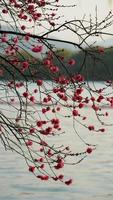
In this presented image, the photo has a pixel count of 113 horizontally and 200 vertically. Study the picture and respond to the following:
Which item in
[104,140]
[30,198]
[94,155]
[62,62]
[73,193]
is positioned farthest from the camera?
[104,140]

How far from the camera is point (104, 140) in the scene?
136 feet

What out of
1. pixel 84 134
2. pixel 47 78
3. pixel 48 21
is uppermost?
pixel 48 21

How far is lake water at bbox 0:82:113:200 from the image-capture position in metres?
19.4

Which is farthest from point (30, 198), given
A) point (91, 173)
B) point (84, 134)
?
point (84, 134)

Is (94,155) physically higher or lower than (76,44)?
lower

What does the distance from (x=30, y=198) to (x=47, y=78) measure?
826 centimetres

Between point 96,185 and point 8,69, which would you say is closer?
point 8,69

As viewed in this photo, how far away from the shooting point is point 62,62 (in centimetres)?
1097

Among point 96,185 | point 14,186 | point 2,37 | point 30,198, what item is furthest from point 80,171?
point 2,37

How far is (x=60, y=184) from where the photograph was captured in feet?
71.2

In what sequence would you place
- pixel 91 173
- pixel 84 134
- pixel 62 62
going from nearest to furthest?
pixel 62 62, pixel 91 173, pixel 84 134

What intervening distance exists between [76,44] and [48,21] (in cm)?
75

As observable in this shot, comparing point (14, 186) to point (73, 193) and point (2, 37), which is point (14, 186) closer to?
point (73, 193)

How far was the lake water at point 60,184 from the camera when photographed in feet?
63.6
